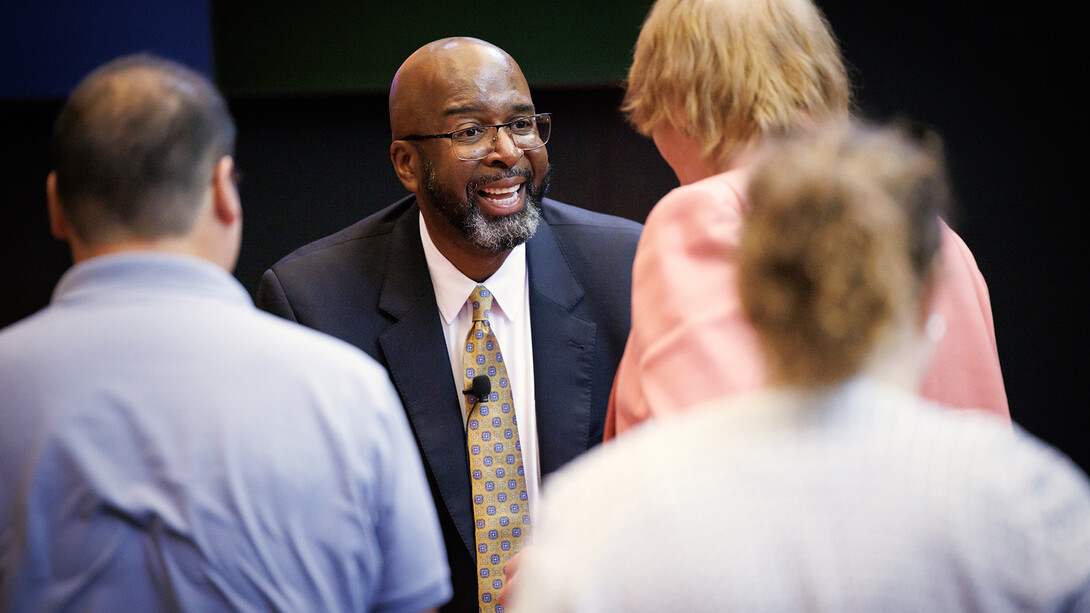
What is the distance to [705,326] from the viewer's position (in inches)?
51.3

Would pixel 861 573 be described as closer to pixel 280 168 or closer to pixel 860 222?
pixel 860 222

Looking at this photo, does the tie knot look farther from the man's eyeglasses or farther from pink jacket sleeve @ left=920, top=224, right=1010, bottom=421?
pink jacket sleeve @ left=920, top=224, right=1010, bottom=421

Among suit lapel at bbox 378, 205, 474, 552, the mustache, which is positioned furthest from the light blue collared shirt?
the mustache

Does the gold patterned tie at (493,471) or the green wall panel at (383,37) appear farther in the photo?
the green wall panel at (383,37)

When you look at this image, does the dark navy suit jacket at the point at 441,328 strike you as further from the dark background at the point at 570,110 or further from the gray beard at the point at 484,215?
the dark background at the point at 570,110

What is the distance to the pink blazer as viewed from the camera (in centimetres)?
130

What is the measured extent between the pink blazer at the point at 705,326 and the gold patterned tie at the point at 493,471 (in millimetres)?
767

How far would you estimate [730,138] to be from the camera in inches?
57.8

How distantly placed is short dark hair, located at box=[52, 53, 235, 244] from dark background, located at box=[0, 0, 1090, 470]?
1857 mm

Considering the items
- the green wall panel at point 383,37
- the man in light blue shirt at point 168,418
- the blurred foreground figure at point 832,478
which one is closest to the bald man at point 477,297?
the green wall panel at point 383,37

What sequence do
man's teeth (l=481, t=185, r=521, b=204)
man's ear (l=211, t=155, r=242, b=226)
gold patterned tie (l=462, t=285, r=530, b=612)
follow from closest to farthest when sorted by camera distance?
man's ear (l=211, t=155, r=242, b=226) < gold patterned tie (l=462, t=285, r=530, b=612) < man's teeth (l=481, t=185, r=521, b=204)

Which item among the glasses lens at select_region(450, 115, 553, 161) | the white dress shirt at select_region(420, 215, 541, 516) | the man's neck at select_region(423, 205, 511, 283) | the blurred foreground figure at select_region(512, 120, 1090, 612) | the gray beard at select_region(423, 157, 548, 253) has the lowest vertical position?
the white dress shirt at select_region(420, 215, 541, 516)

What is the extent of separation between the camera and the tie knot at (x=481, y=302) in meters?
2.28

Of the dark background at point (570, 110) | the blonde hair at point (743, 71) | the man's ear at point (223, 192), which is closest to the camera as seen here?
the man's ear at point (223, 192)
